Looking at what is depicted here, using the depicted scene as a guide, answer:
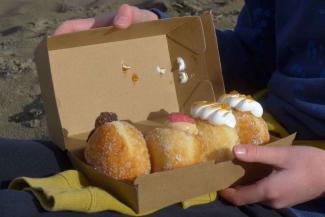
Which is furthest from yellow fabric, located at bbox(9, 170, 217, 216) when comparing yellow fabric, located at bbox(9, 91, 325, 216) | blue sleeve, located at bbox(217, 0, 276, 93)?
blue sleeve, located at bbox(217, 0, 276, 93)

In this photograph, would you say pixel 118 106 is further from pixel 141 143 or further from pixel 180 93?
pixel 141 143

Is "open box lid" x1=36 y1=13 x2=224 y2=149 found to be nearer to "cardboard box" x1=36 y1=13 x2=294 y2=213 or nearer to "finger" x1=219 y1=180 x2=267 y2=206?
"cardboard box" x1=36 y1=13 x2=294 y2=213

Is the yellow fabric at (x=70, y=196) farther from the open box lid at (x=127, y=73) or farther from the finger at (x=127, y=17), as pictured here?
the finger at (x=127, y=17)

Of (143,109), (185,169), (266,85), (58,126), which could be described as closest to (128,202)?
(185,169)

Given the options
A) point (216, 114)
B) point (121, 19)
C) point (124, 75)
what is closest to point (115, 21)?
point (121, 19)

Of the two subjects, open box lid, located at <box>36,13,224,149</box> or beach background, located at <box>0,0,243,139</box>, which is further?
beach background, located at <box>0,0,243,139</box>
